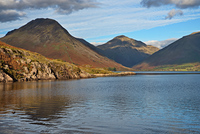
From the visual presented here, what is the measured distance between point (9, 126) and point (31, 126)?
2762mm

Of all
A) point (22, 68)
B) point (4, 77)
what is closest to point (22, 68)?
point (22, 68)

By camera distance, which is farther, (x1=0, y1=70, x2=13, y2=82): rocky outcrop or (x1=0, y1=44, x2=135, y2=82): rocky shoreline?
(x1=0, y1=44, x2=135, y2=82): rocky shoreline

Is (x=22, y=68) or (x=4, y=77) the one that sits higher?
(x=22, y=68)

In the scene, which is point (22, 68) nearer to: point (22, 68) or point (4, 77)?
point (22, 68)

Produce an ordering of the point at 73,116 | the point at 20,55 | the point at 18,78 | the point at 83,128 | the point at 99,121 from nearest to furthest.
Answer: the point at 83,128 → the point at 99,121 → the point at 73,116 → the point at 18,78 → the point at 20,55

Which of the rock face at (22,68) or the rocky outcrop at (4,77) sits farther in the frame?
the rock face at (22,68)

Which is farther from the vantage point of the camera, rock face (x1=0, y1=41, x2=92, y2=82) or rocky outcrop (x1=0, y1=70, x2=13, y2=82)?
rock face (x1=0, y1=41, x2=92, y2=82)

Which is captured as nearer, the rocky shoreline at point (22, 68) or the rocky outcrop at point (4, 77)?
the rocky outcrop at point (4, 77)

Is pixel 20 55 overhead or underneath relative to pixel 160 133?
overhead

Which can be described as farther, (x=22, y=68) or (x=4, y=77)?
(x=22, y=68)

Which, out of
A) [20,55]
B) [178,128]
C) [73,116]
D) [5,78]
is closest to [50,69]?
[20,55]

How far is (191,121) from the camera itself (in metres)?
32.2

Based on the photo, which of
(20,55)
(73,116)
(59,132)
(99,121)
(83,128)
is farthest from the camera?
(20,55)

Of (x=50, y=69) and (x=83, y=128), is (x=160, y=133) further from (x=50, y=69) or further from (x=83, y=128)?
(x=50, y=69)
